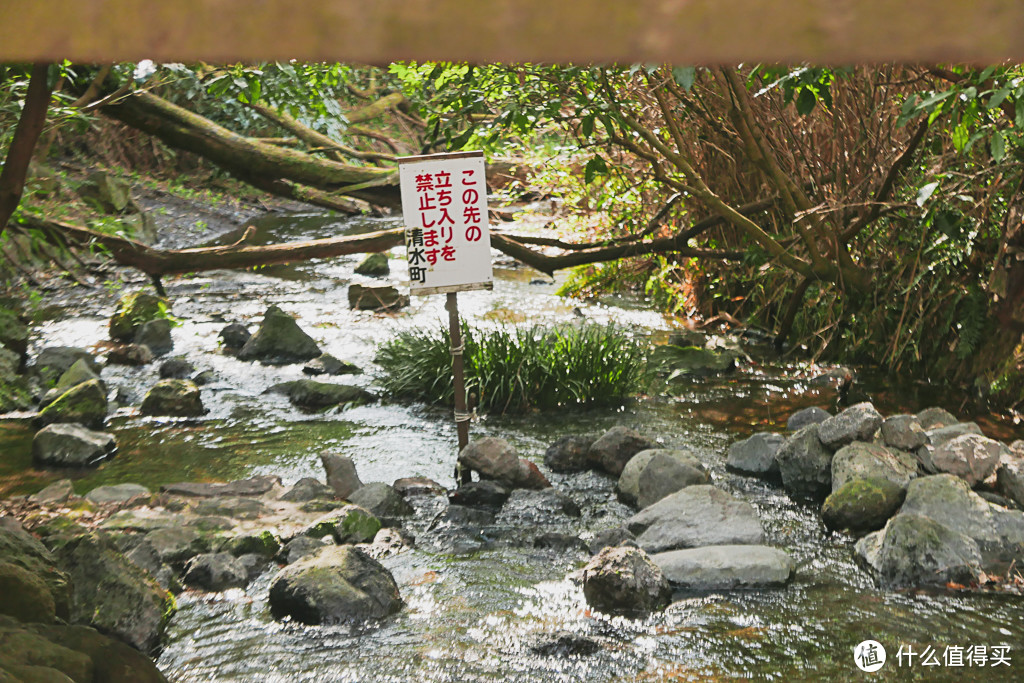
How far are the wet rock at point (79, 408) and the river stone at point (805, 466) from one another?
4617mm

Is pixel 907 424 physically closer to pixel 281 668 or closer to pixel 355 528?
pixel 355 528

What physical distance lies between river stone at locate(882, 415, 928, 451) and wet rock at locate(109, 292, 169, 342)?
248 inches

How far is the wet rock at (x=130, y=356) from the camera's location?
7469 mm

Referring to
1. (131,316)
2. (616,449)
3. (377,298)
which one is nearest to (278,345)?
(131,316)

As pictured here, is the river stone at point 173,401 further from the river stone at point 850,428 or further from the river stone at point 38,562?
the river stone at point 850,428

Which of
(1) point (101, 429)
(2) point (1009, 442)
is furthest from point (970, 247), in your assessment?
(1) point (101, 429)

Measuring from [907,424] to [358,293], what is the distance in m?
6.40

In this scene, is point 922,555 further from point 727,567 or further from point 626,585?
point 626,585

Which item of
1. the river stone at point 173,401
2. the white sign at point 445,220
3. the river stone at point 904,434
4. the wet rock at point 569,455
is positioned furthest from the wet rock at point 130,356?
the river stone at point 904,434

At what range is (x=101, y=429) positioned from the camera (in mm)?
5961

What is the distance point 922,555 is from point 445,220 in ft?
9.55

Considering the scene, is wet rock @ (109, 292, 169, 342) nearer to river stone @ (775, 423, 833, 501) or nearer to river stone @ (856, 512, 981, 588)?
river stone @ (775, 423, 833, 501)

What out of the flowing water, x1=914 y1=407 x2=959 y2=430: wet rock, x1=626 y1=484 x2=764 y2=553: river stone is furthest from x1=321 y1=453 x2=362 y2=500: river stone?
x1=914 y1=407 x2=959 y2=430: wet rock

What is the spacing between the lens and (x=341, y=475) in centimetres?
498
